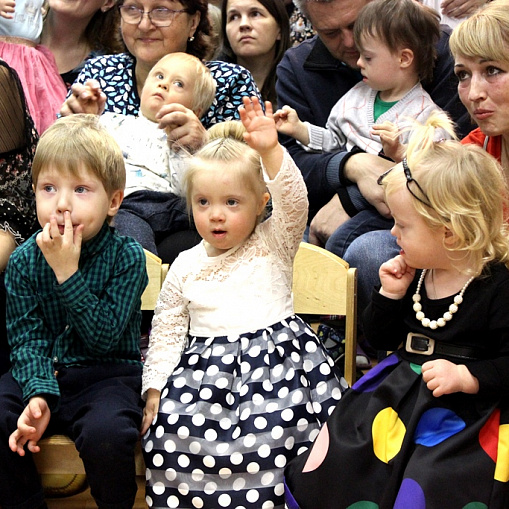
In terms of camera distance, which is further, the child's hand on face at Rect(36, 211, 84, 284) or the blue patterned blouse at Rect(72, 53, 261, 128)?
the blue patterned blouse at Rect(72, 53, 261, 128)

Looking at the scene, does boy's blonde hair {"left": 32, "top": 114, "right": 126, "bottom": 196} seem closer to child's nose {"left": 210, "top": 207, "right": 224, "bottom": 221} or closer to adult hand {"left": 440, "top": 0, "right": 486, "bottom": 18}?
child's nose {"left": 210, "top": 207, "right": 224, "bottom": 221}

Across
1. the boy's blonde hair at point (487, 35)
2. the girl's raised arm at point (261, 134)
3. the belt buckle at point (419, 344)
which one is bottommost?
the belt buckle at point (419, 344)

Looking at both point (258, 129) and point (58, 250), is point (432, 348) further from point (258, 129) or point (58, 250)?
point (58, 250)

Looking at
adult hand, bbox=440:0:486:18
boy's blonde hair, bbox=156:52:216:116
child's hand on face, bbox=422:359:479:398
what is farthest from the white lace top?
adult hand, bbox=440:0:486:18

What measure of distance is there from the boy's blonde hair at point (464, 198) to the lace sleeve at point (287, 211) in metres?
0.28

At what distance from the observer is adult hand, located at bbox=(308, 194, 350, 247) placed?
2564 mm

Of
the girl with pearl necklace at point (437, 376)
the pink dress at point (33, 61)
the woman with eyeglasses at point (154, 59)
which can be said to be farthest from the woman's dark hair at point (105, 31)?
the girl with pearl necklace at point (437, 376)

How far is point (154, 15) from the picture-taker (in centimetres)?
278

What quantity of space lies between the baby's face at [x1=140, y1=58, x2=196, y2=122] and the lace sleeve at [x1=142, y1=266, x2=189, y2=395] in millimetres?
705

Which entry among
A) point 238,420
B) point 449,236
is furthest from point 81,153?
point 449,236

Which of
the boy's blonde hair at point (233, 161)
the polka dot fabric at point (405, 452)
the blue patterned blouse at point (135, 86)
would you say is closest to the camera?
the polka dot fabric at point (405, 452)

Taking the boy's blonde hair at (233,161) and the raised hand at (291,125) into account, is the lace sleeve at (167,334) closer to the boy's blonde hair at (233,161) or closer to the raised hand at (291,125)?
the boy's blonde hair at (233,161)

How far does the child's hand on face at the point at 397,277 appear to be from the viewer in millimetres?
1778

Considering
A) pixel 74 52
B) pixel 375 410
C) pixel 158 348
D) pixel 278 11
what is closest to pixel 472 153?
pixel 375 410
